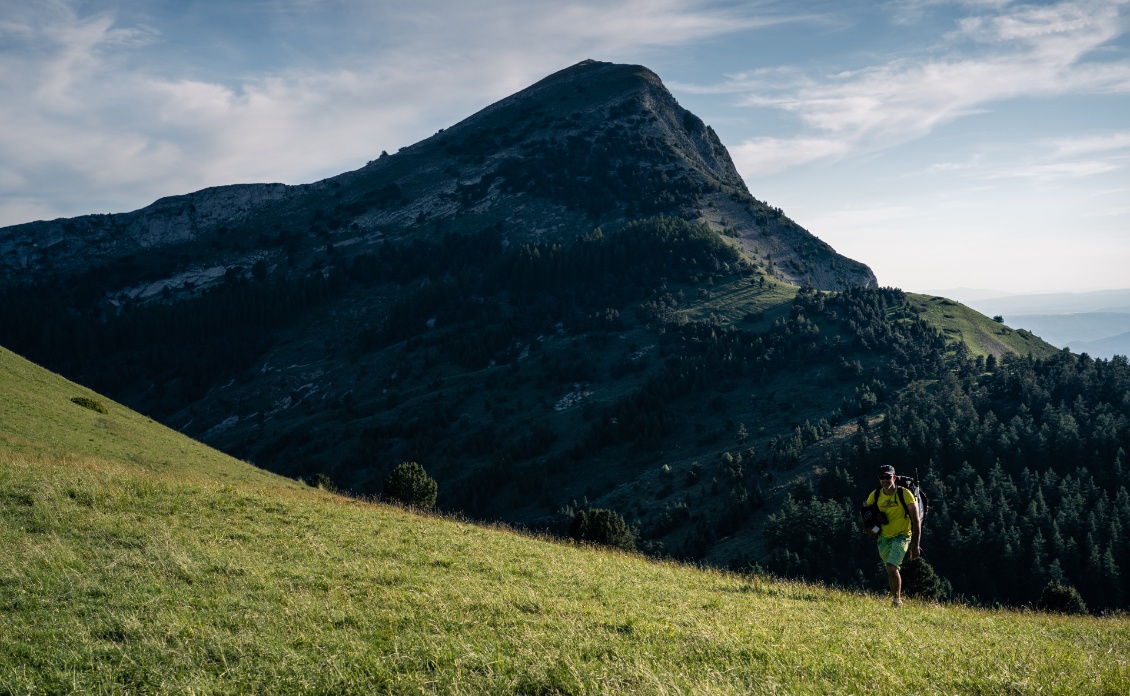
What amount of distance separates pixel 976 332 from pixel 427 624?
429 ft

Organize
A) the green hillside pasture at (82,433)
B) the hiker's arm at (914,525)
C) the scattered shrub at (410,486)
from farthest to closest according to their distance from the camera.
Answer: the scattered shrub at (410,486), the green hillside pasture at (82,433), the hiker's arm at (914,525)

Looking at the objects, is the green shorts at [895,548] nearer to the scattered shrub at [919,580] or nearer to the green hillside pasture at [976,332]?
the scattered shrub at [919,580]

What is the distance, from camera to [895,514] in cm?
1577

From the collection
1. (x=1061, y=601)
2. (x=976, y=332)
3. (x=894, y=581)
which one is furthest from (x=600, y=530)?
(x=976, y=332)

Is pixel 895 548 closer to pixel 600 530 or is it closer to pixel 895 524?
pixel 895 524

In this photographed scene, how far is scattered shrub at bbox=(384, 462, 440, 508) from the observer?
4859cm

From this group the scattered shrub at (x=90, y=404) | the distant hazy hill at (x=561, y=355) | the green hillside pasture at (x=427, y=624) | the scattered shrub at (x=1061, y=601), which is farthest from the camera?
the distant hazy hill at (x=561, y=355)

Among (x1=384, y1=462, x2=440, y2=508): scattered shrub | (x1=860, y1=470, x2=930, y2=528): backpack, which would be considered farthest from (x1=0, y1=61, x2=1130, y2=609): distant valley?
(x1=860, y1=470, x2=930, y2=528): backpack

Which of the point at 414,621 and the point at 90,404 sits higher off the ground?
the point at 90,404

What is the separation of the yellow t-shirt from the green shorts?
13cm

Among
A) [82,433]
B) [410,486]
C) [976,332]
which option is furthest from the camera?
[976,332]

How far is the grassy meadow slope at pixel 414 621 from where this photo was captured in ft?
28.3

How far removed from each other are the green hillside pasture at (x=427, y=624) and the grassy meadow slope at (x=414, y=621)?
0.14 ft

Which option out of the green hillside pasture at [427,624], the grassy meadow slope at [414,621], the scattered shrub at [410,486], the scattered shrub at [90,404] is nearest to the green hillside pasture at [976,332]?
the scattered shrub at [410,486]
